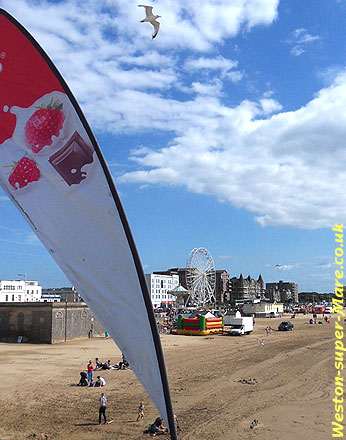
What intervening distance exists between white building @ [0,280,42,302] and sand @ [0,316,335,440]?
70.2m

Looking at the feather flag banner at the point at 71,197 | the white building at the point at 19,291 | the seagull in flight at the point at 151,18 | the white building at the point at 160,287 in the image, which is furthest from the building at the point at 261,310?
the feather flag banner at the point at 71,197

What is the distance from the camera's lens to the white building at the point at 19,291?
323 ft

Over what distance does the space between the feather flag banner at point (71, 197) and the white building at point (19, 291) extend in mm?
96843

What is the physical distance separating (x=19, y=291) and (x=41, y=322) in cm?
6961

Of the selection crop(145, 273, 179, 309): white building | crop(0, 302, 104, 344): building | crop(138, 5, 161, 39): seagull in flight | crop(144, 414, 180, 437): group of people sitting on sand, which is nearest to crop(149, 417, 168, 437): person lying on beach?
crop(144, 414, 180, 437): group of people sitting on sand

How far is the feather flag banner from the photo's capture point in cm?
435

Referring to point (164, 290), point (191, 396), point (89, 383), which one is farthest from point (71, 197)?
point (164, 290)

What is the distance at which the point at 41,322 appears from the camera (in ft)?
129

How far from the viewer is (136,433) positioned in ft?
44.8

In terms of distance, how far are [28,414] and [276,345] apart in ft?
91.9

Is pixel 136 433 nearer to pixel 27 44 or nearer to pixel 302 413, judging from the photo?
pixel 302 413

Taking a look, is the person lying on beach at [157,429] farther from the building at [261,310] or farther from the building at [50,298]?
the building at [50,298]

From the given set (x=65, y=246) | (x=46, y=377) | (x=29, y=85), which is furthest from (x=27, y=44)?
(x=46, y=377)

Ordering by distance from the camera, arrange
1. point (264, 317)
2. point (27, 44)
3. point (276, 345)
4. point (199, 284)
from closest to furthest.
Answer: point (27, 44) < point (276, 345) < point (199, 284) < point (264, 317)
